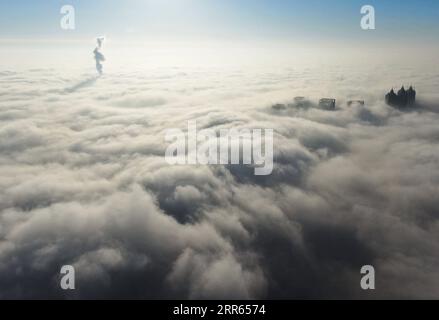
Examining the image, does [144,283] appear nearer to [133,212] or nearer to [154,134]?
[133,212]

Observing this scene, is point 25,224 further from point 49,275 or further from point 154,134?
point 154,134

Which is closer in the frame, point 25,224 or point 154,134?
point 25,224

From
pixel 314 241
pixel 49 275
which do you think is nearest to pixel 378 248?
pixel 314 241

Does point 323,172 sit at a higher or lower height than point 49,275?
higher
